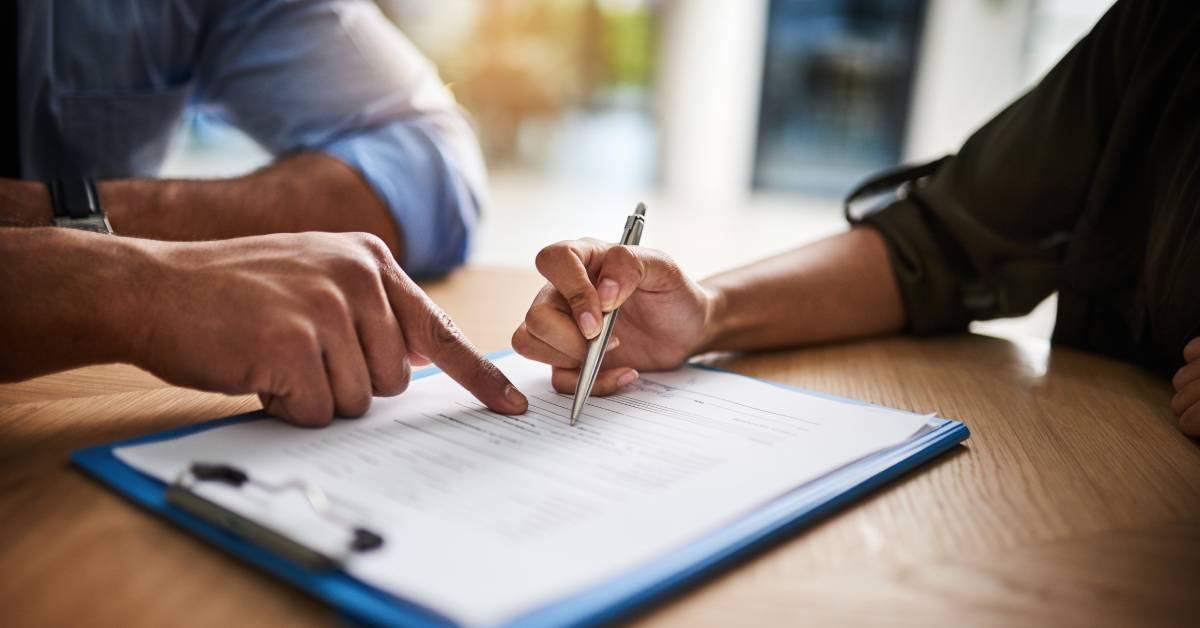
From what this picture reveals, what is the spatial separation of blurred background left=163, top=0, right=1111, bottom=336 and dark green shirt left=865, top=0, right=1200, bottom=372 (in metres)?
2.76

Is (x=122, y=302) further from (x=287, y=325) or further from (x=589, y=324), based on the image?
(x=589, y=324)

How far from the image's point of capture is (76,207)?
2.95 ft

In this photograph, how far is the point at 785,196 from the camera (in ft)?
20.2

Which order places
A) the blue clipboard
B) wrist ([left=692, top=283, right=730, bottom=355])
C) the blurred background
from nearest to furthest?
the blue clipboard < wrist ([left=692, top=283, right=730, bottom=355]) < the blurred background

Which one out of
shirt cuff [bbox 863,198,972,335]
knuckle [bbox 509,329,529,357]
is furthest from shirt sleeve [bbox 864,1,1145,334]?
knuckle [bbox 509,329,529,357]

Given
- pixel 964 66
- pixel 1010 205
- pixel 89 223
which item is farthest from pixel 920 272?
pixel 964 66

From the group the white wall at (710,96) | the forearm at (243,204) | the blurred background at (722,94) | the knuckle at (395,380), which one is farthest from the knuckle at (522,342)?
the white wall at (710,96)

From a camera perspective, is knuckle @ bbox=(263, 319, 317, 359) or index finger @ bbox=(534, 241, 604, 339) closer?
knuckle @ bbox=(263, 319, 317, 359)

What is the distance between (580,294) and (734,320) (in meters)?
0.24

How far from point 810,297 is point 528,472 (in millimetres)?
499

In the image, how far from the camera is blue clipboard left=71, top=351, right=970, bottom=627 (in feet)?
1.10

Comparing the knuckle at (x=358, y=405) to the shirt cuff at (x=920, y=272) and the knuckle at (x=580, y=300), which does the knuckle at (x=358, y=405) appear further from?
the shirt cuff at (x=920, y=272)

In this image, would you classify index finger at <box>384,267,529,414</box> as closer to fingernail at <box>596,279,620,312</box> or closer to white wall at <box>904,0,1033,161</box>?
fingernail at <box>596,279,620,312</box>

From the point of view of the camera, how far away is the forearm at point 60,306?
535 millimetres
